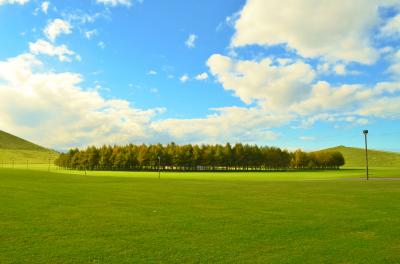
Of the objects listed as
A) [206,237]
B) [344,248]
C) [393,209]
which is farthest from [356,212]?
[206,237]

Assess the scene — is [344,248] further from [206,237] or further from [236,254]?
[206,237]

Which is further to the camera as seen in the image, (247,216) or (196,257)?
(247,216)

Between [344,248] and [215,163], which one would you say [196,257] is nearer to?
[344,248]

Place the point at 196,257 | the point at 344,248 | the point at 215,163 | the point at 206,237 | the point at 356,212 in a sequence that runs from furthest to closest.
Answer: the point at 215,163 → the point at 356,212 → the point at 206,237 → the point at 344,248 → the point at 196,257

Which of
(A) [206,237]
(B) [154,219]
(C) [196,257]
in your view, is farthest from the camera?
(B) [154,219]

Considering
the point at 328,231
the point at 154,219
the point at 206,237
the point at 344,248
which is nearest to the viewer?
the point at 344,248

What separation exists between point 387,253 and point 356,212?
391 inches

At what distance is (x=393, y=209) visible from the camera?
23469 millimetres

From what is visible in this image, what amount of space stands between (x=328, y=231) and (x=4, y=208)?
62.5ft

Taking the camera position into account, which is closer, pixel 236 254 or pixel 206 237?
pixel 236 254

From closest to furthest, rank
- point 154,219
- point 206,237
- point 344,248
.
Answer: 1. point 344,248
2. point 206,237
3. point 154,219

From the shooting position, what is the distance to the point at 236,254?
12617mm

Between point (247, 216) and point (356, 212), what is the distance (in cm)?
695

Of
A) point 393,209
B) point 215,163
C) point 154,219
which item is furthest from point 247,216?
point 215,163
